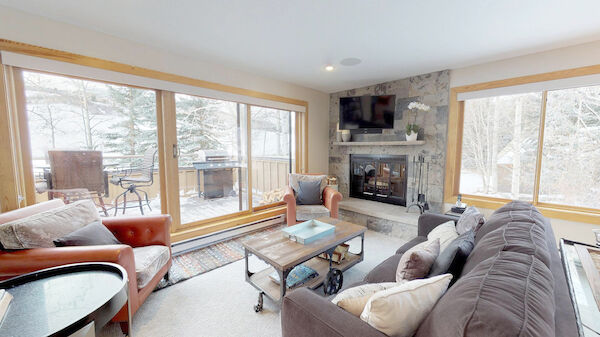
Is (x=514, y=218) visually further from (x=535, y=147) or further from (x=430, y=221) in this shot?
(x=535, y=147)

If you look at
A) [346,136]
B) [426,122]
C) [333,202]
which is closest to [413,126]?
[426,122]

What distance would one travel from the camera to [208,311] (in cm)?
182

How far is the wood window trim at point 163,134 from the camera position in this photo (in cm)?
186

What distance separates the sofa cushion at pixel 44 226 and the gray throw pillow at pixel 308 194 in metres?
2.31

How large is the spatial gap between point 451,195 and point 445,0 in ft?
8.32

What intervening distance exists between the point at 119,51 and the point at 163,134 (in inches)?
35.0

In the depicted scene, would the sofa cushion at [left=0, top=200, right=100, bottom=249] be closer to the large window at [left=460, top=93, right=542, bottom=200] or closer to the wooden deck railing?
the wooden deck railing

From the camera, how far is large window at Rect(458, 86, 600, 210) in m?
2.51

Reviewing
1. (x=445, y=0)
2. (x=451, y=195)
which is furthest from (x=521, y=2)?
(x=451, y=195)

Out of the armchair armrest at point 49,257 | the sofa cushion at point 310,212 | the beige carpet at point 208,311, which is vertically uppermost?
the armchair armrest at point 49,257

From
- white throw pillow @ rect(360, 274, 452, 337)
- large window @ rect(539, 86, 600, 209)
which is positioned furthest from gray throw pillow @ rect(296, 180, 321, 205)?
large window @ rect(539, 86, 600, 209)

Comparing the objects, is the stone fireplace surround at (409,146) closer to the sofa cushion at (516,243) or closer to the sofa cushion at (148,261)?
the sofa cushion at (516,243)

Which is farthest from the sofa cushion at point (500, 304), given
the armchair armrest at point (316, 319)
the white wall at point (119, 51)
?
the white wall at point (119, 51)

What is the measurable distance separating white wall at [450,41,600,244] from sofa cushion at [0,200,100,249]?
14.1ft
